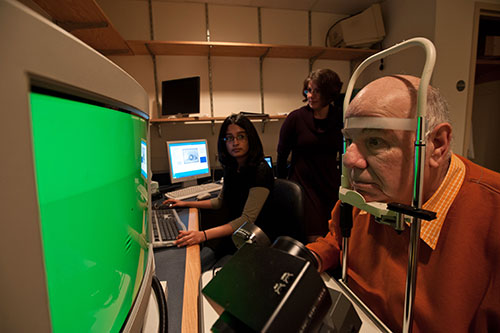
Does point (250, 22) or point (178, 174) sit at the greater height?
point (250, 22)

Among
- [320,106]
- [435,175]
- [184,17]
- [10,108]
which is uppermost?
Result: [184,17]

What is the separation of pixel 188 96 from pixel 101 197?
2.24 meters

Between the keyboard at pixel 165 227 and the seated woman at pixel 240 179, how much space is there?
8.3 inches

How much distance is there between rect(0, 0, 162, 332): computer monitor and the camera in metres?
0.16

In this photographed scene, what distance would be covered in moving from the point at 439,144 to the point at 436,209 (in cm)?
16

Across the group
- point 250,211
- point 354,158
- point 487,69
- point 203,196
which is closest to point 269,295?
point 354,158

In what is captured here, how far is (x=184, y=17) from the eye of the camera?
8.09ft

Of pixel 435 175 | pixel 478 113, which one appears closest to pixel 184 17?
pixel 435 175

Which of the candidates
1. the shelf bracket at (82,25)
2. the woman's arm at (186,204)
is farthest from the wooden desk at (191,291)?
the shelf bracket at (82,25)

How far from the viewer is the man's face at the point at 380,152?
Answer: 1.71ft

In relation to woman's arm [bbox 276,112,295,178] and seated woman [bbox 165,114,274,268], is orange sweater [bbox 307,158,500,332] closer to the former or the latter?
seated woman [bbox 165,114,274,268]

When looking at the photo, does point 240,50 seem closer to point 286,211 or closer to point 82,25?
point 82,25

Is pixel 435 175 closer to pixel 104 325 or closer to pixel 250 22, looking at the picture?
pixel 104 325

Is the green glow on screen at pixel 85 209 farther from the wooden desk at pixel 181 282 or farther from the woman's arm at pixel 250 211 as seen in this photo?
the woman's arm at pixel 250 211
